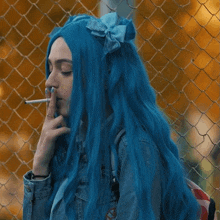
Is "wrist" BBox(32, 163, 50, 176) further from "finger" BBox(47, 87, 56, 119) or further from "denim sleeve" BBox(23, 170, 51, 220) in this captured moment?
"finger" BBox(47, 87, 56, 119)

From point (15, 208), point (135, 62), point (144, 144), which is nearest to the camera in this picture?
point (144, 144)

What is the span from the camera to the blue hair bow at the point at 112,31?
0.85 metres

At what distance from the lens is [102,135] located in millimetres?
848

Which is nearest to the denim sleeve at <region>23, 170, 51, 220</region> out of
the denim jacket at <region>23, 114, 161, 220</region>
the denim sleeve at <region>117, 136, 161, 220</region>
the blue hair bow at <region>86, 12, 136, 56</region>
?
the denim jacket at <region>23, 114, 161, 220</region>

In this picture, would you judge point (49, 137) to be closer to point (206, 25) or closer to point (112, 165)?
point (112, 165)

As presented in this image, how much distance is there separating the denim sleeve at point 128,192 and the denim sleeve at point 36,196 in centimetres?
24

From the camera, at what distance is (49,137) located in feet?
3.03

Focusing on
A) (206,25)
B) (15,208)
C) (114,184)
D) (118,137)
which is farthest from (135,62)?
(15,208)

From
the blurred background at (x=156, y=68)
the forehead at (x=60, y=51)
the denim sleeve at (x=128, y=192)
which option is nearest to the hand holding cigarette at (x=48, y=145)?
the forehead at (x=60, y=51)

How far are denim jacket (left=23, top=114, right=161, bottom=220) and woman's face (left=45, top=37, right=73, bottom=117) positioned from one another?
118mm

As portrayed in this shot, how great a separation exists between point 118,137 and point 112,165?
0.07m

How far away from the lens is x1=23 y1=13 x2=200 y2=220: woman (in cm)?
80

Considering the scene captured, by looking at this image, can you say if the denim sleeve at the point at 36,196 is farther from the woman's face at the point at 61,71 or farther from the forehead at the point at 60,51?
the forehead at the point at 60,51

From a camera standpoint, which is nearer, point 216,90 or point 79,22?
point 79,22
